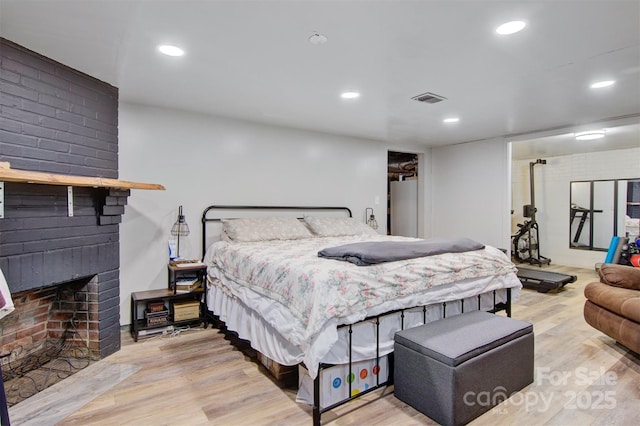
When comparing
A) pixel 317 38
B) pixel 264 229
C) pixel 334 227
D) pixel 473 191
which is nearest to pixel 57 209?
pixel 264 229

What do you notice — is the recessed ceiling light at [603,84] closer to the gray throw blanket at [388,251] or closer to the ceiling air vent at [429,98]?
the ceiling air vent at [429,98]

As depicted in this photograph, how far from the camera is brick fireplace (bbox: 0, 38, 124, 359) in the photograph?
2.15 meters

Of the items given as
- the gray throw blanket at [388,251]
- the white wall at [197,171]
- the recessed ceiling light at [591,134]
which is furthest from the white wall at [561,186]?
the gray throw blanket at [388,251]

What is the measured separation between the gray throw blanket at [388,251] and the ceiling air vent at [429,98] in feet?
4.66

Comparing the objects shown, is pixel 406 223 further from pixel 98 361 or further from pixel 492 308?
pixel 98 361

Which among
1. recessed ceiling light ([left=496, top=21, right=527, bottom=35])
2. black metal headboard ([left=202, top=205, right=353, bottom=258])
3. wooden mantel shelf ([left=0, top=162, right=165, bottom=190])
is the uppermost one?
recessed ceiling light ([left=496, top=21, right=527, bottom=35])

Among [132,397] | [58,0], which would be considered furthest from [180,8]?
[132,397]

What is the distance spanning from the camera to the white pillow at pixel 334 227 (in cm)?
414

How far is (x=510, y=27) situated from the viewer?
201cm

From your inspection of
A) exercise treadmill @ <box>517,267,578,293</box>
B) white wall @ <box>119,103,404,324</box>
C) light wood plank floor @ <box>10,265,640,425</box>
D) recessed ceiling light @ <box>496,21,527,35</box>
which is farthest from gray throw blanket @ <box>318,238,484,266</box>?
exercise treadmill @ <box>517,267,578,293</box>

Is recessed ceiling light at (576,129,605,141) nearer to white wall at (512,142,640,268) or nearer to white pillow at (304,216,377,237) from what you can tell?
white wall at (512,142,640,268)

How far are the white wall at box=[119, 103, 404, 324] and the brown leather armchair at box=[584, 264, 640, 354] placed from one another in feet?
10.0

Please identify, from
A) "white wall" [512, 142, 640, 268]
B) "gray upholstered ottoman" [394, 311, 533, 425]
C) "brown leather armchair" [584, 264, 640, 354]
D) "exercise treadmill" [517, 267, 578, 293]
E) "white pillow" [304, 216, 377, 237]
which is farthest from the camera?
"white wall" [512, 142, 640, 268]

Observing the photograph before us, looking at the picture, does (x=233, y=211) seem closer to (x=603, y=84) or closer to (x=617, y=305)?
(x=617, y=305)
